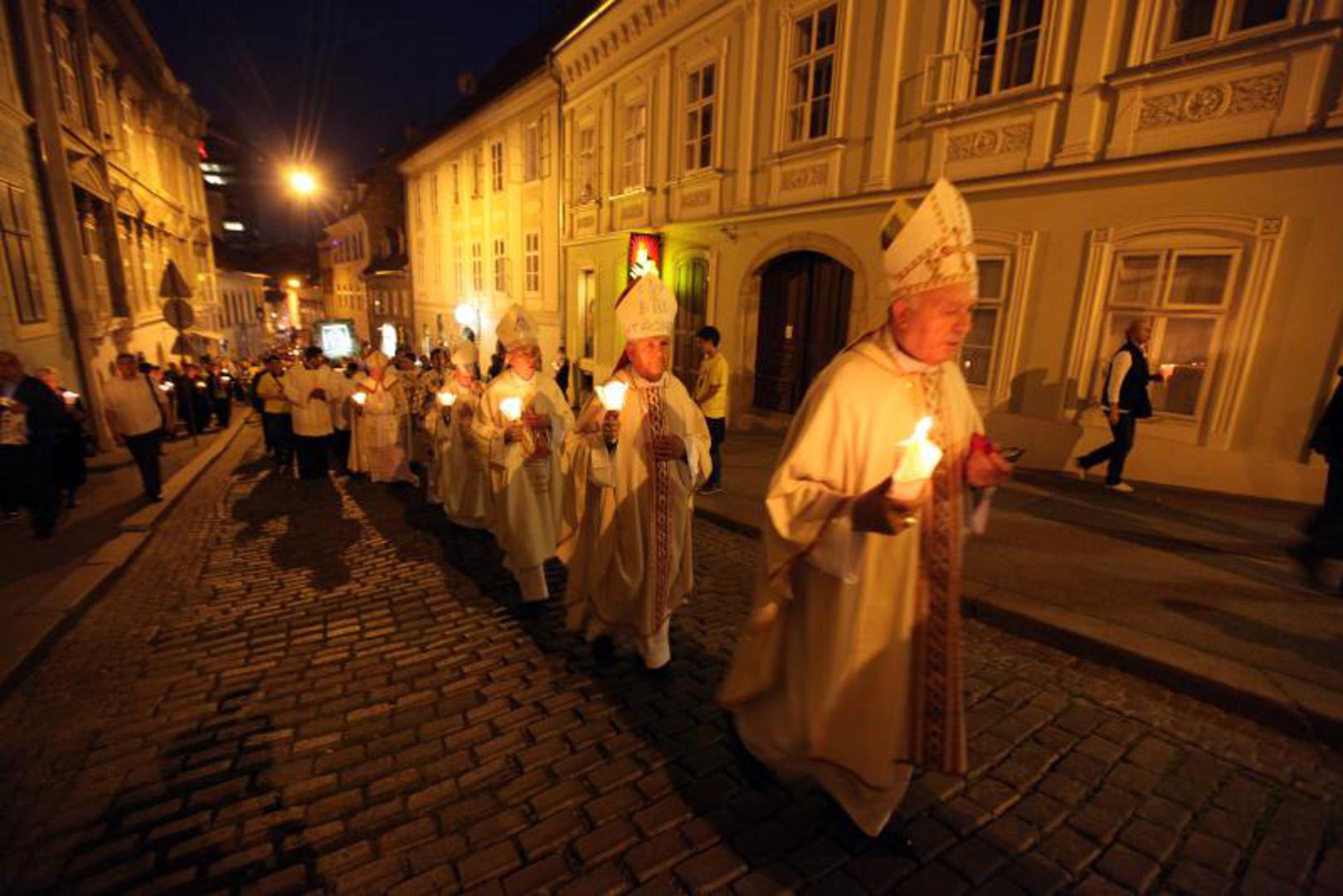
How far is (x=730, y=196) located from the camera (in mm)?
12328

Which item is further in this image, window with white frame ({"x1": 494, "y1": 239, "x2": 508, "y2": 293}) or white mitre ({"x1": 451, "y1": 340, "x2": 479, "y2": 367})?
window with white frame ({"x1": 494, "y1": 239, "x2": 508, "y2": 293})

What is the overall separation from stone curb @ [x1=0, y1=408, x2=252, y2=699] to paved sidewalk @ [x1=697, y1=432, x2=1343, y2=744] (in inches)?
222

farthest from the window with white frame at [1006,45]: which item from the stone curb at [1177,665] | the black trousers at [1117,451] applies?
the stone curb at [1177,665]

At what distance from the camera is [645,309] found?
3.69 metres

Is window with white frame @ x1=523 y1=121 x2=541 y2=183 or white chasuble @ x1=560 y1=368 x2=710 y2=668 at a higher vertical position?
window with white frame @ x1=523 y1=121 x2=541 y2=183

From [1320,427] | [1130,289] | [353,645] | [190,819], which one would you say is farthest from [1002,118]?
[190,819]

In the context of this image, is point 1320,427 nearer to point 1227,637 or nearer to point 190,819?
point 1227,637

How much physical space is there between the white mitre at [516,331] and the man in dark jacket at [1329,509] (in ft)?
21.2

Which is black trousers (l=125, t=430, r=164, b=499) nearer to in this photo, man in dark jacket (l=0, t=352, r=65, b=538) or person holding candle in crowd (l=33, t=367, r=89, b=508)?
person holding candle in crowd (l=33, t=367, r=89, b=508)

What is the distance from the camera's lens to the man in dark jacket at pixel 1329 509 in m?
4.78

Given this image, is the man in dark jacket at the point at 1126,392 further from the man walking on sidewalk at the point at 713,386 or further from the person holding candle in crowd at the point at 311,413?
the person holding candle in crowd at the point at 311,413

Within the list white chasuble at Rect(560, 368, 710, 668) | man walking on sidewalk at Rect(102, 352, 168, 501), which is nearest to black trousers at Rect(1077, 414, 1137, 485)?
white chasuble at Rect(560, 368, 710, 668)

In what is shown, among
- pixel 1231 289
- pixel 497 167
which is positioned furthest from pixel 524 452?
pixel 497 167

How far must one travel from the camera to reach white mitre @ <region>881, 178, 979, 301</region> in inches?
84.5
